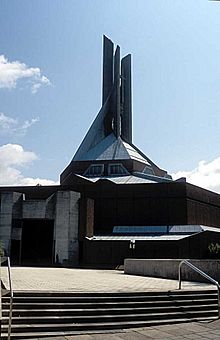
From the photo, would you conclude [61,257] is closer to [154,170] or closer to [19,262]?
[19,262]

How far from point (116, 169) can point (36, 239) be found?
17484 millimetres

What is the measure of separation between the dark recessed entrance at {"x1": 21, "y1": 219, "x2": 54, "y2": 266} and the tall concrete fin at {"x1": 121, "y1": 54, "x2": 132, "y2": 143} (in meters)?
28.2

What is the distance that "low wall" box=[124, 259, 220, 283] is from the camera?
16.0 m

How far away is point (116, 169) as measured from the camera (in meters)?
51.1

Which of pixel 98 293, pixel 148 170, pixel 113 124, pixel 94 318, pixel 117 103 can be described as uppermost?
pixel 117 103

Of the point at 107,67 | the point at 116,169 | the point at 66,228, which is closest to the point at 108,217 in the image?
the point at 66,228

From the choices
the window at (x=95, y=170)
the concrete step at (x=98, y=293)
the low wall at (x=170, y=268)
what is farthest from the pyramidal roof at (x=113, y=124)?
the concrete step at (x=98, y=293)

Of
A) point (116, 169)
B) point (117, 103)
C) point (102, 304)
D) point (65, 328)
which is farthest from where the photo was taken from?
point (117, 103)

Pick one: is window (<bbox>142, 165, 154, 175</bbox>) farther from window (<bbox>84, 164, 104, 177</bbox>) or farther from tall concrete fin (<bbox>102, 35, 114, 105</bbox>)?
tall concrete fin (<bbox>102, 35, 114, 105</bbox>)

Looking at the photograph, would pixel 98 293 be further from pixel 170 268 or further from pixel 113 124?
pixel 113 124

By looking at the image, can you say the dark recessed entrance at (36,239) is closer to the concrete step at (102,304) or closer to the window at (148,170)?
the window at (148,170)

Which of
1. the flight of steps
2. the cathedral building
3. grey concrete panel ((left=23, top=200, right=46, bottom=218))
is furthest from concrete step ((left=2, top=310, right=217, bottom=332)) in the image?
grey concrete panel ((left=23, top=200, right=46, bottom=218))

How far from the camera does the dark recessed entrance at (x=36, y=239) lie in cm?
3634

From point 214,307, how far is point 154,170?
45.3 metres
